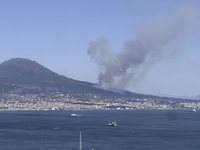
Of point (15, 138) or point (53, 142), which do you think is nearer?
point (53, 142)

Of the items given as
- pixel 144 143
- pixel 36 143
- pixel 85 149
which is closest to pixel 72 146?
pixel 85 149

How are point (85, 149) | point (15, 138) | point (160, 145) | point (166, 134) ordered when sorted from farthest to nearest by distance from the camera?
point (166, 134) < point (15, 138) < point (160, 145) < point (85, 149)

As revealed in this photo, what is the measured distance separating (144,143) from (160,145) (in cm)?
734

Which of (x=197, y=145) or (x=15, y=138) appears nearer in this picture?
(x=197, y=145)

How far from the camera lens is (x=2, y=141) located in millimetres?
142875

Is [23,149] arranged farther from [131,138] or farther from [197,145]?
[197,145]

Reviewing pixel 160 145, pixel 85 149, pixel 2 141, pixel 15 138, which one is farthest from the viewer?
pixel 15 138

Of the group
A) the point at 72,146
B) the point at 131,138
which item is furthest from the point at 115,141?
the point at 72,146

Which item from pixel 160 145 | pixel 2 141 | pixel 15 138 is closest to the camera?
pixel 160 145

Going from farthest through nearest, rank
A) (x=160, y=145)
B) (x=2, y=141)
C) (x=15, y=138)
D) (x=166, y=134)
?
(x=166, y=134) < (x=15, y=138) < (x=2, y=141) < (x=160, y=145)

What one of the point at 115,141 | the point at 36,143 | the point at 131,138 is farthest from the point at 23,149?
the point at 131,138

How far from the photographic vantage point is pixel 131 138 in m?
151

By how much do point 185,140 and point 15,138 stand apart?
70.7 m

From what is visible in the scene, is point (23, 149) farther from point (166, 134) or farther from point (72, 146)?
point (166, 134)
